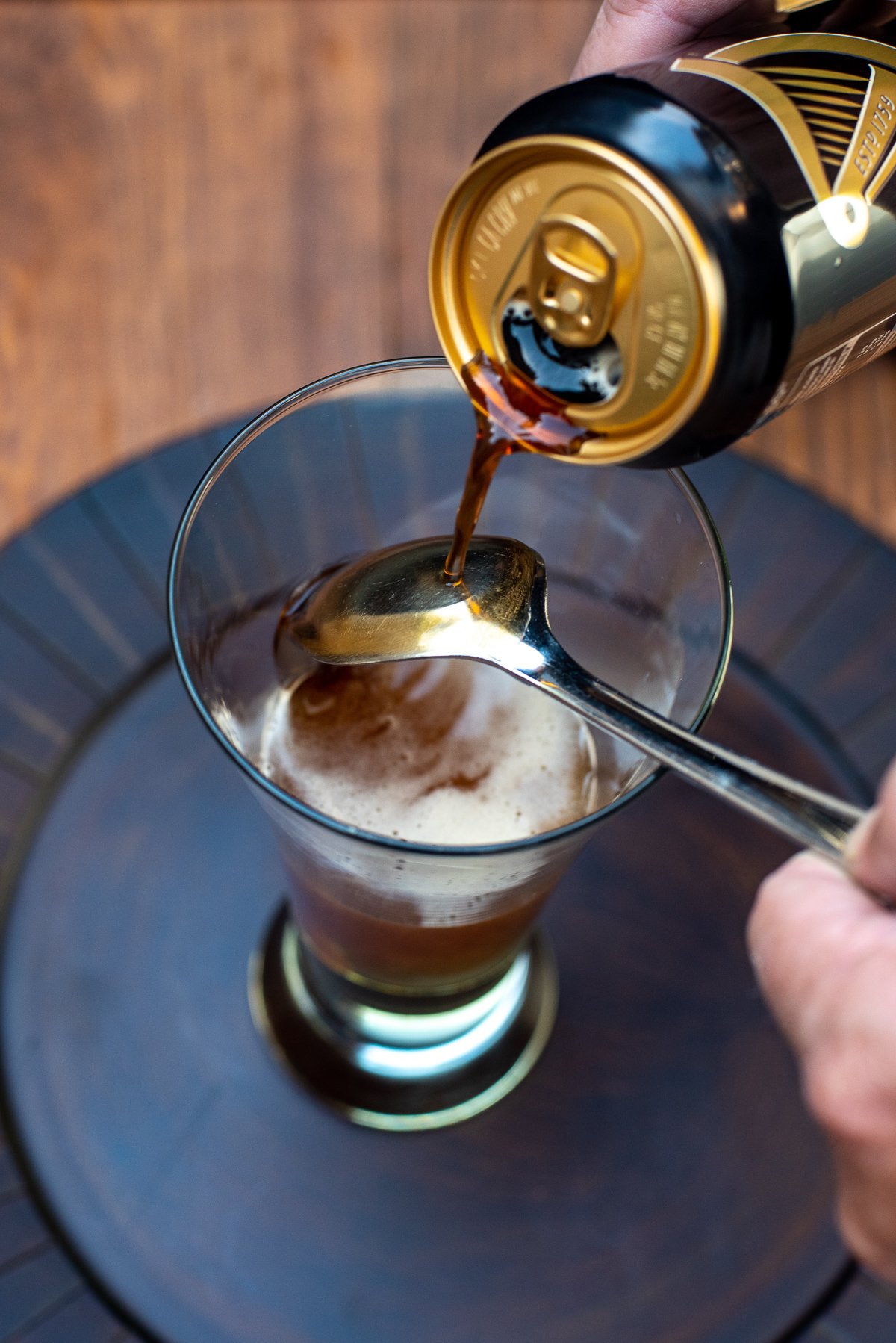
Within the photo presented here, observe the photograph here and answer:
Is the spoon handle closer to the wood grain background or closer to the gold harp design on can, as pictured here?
the gold harp design on can

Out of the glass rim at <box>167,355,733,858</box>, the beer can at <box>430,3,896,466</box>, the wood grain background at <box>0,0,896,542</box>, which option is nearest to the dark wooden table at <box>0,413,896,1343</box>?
the wood grain background at <box>0,0,896,542</box>

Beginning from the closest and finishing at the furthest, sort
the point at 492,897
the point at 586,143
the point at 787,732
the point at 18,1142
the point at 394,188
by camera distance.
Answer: the point at 586,143 → the point at 492,897 → the point at 18,1142 → the point at 787,732 → the point at 394,188

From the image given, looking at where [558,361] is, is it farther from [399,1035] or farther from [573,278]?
[399,1035]

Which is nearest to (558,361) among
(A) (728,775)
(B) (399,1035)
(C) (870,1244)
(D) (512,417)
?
(D) (512,417)

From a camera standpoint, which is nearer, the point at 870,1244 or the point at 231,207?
the point at 870,1244

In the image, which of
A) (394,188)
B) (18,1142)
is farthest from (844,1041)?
(394,188)

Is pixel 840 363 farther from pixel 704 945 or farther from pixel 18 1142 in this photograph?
pixel 18 1142
